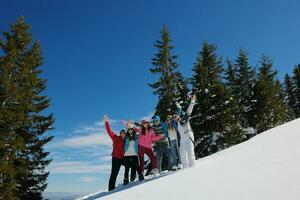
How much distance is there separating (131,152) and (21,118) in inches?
455

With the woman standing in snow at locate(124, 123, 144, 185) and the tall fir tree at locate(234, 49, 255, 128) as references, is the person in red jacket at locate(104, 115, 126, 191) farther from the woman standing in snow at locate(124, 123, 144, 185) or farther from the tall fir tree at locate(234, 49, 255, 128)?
the tall fir tree at locate(234, 49, 255, 128)

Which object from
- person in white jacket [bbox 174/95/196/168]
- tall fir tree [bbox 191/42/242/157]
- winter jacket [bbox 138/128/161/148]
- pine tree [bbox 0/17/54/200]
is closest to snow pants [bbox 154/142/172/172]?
winter jacket [bbox 138/128/161/148]

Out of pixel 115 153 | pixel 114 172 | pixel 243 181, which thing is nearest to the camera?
pixel 243 181

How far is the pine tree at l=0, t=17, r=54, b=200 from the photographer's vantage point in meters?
19.5

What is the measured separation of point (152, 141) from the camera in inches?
480

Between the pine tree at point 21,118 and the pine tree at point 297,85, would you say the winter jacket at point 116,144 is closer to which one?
the pine tree at point 21,118

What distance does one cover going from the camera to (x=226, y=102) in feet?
102

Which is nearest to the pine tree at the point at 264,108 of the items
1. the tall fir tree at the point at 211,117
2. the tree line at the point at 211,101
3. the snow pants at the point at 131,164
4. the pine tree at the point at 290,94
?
the tree line at the point at 211,101

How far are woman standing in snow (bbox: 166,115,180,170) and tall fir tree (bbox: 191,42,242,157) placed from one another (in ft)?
60.1

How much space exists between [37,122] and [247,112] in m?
27.3

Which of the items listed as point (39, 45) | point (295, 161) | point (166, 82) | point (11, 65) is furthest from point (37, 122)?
point (295, 161)

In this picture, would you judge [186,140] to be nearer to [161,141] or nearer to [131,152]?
[161,141]

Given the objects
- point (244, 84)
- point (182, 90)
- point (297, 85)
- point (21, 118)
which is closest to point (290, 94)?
point (297, 85)

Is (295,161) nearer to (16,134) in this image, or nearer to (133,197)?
(133,197)
